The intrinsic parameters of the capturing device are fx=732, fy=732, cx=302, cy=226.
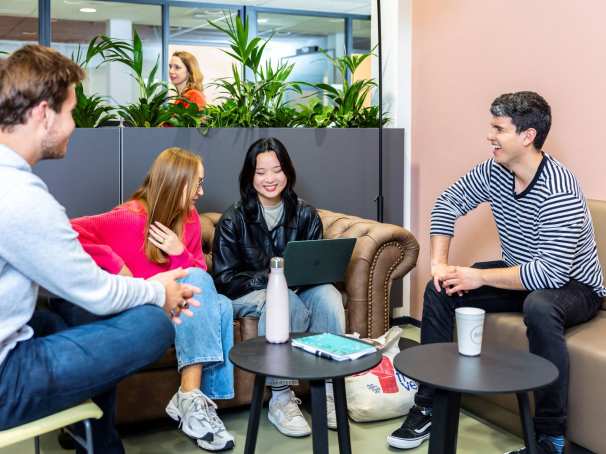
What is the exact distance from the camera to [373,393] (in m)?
2.52

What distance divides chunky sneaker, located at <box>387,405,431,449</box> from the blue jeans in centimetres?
103

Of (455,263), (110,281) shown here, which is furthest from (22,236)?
(455,263)

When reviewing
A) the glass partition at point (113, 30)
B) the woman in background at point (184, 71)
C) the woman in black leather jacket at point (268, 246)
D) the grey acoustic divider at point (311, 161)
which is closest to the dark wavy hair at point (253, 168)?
the woman in black leather jacket at point (268, 246)

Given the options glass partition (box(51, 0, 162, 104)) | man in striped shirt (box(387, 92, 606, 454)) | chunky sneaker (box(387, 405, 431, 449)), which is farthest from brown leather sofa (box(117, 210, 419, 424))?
glass partition (box(51, 0, 162, 104))

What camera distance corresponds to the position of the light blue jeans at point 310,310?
2527 mm

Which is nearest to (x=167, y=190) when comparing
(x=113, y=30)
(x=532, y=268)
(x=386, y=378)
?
(x=386, y=378)

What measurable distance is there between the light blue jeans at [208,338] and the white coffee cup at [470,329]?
88cm

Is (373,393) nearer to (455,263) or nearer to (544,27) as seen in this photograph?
(455,263)

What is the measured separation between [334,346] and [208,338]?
641mm

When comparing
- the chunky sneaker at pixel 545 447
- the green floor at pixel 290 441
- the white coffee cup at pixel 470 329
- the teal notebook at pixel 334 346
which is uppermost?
the white coffee cup at pixel 470 329

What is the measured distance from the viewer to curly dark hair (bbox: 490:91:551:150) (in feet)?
7.95

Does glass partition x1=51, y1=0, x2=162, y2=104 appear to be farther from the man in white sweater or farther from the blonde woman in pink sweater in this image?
the man in white sweater

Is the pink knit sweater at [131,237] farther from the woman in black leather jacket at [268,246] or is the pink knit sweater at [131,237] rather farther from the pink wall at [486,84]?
the pink wall at [486,84]

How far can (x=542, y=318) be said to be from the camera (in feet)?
7.25
